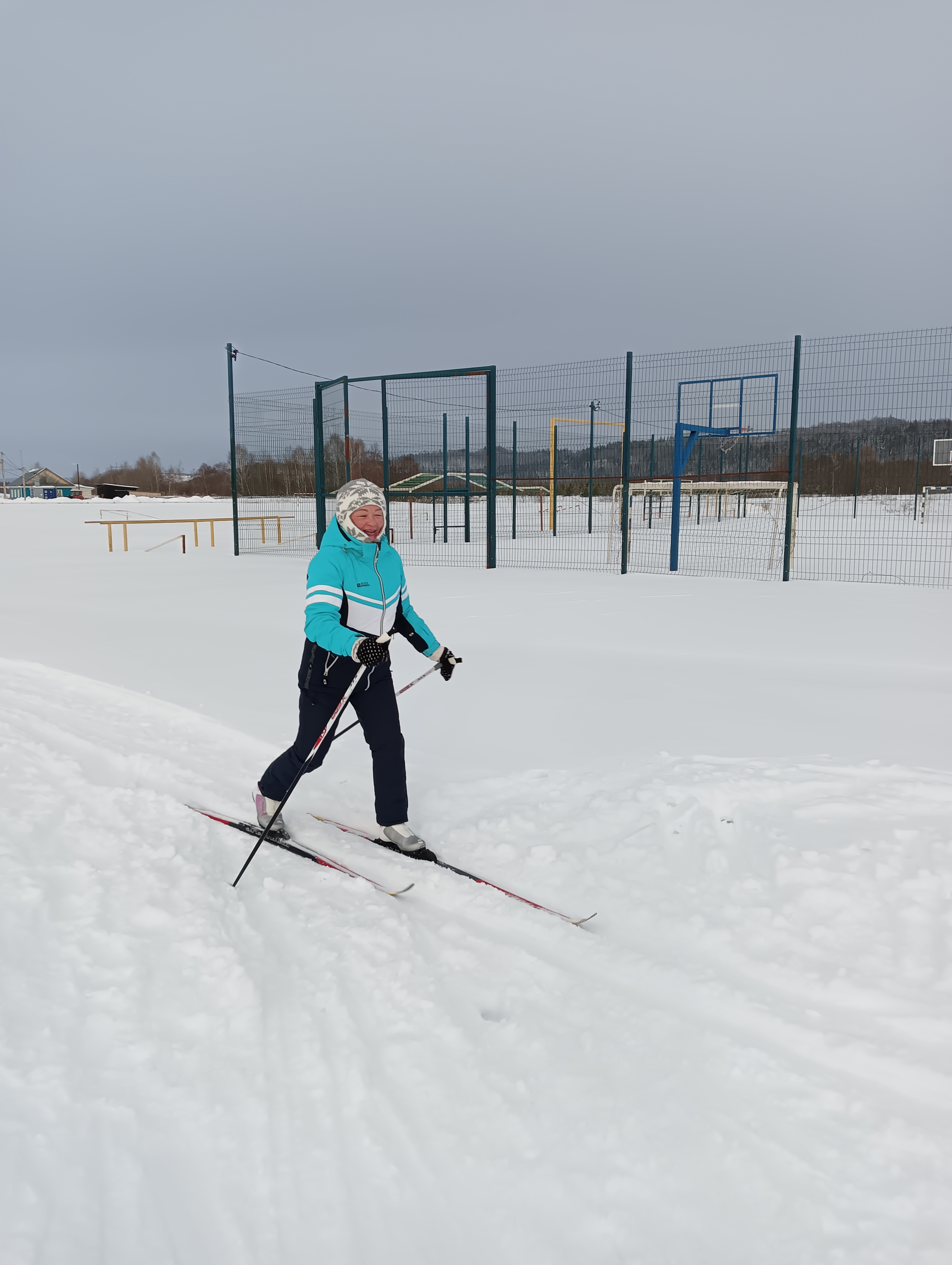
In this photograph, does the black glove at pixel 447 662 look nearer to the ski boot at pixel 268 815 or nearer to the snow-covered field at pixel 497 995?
the snow-covered field at pixel 497 995

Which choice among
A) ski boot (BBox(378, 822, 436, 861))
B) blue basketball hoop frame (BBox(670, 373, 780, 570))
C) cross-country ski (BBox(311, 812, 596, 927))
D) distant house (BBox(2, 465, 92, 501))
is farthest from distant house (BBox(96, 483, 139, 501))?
ski boot (BBox(378, 822, 436, 861))

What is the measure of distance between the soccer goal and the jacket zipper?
323 inches

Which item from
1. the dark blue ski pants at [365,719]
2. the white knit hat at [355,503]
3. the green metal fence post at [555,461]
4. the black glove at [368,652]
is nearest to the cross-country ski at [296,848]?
the dark blue ski pants at [365,719]

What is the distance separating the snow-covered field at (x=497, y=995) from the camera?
168cm

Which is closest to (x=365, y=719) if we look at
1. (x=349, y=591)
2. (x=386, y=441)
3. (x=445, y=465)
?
(x=349, y=591)

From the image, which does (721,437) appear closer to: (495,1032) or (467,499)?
(467,499)

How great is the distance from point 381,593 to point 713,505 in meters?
28.0

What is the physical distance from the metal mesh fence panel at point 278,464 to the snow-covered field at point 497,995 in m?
10.2

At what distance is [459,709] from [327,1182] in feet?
11.0

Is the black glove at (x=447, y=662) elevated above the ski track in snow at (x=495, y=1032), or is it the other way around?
the black glove at (x=447, y=662)

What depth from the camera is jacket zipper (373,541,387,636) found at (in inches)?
124

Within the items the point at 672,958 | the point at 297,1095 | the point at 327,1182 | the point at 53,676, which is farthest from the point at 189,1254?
the point at 53,676

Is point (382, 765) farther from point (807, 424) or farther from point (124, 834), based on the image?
point (807, 424)

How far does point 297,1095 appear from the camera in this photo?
1.97 metres
